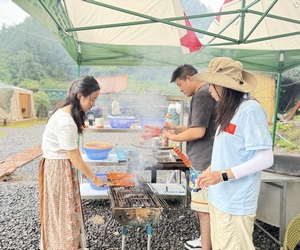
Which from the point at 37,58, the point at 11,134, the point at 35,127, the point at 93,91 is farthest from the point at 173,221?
the point at 37,58

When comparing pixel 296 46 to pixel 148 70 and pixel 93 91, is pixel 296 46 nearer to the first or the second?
pixel 148 70

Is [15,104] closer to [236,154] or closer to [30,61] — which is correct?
[30,61]

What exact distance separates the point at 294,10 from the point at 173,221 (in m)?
3.52

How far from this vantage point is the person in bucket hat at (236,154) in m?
1.46

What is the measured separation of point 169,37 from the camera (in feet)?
14.8

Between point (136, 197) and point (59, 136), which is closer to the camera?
point (59, 136)

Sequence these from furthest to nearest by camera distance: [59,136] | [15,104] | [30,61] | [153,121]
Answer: [30,61] < [15,104] < [153,121] < [59,136]

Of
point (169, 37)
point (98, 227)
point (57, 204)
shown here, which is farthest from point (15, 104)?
point (57, 204)

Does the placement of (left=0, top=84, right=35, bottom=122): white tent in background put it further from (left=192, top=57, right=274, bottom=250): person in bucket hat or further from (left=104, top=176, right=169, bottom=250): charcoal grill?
(left=192, top=57, right=274, bottom=250): person in bucket hat

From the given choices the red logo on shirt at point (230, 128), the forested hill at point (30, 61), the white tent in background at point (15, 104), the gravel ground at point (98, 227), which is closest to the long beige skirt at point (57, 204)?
the gravel ground at point (98, 227)

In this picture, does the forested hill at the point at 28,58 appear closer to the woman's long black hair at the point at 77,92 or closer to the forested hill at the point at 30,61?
the forested hill at the point at 30,61

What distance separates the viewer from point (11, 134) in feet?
42.8

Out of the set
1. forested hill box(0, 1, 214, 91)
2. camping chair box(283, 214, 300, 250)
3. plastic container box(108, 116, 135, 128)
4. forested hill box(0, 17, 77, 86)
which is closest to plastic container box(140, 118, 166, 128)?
plastic container box(108, 116, 135, 128)

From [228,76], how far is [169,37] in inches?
127
